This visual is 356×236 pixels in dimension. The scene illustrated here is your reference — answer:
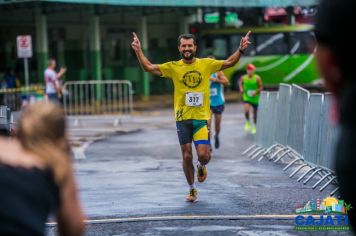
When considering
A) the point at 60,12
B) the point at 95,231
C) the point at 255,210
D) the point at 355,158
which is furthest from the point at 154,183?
the point at 60,12

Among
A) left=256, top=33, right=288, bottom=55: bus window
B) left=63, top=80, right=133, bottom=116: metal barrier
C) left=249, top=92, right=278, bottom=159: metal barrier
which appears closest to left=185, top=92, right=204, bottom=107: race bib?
left=249, top=92, right=278, bottom=159: metal barrier

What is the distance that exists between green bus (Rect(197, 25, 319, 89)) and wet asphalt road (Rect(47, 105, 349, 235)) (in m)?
21.9

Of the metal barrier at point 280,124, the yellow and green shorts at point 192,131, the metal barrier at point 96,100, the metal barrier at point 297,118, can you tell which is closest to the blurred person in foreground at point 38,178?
the yellow and green shorts at point 192,131

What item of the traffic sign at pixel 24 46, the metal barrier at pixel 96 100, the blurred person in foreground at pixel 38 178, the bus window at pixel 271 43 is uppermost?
the blurred person in foreground at pixel 38 178

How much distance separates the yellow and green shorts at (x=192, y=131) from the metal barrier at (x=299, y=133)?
59.5 inches

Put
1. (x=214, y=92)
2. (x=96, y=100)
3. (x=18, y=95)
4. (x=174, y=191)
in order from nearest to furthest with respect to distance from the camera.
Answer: (x=174, y=191)
(x=214, y=92)
(x=96, y=100)
(x=18, y=95)

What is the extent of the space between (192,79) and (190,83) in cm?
5

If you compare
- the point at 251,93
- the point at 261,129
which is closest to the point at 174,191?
the point at 261,129

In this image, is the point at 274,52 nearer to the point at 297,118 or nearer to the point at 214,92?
the point at 214,92

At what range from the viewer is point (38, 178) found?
350cm

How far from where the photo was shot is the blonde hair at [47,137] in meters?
3.59

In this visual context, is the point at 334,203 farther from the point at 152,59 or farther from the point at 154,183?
the point at 152,59

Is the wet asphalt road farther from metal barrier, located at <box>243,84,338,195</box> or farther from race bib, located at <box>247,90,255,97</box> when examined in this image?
race bib, located at <box>247,90,255,97</box>

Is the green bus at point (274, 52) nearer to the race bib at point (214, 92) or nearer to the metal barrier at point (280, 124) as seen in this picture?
the race bib at point (214, 92)
